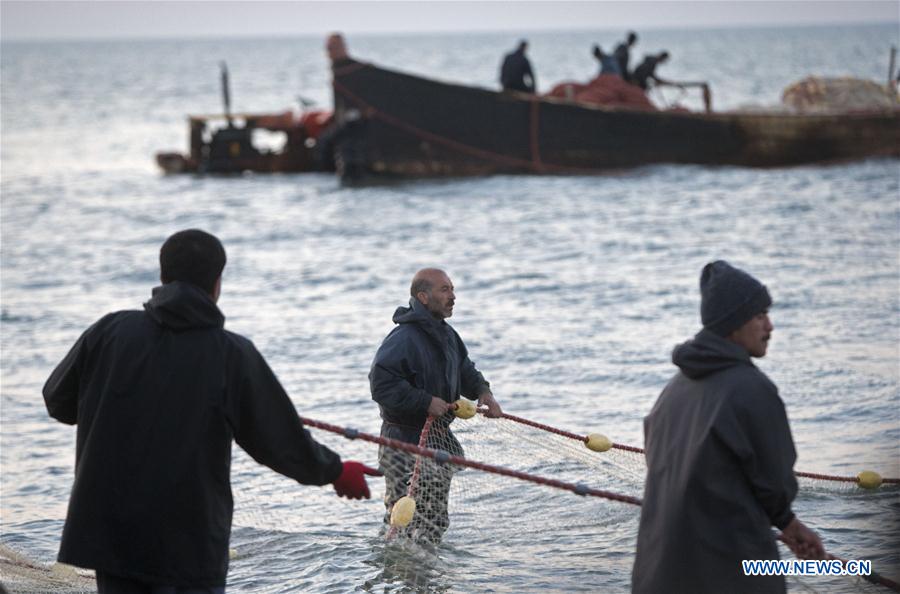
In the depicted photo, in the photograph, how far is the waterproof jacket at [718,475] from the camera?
357 cm

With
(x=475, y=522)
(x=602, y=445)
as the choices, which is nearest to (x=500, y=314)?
(x=475, y=522)

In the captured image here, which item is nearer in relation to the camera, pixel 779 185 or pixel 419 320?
pixel 419 320

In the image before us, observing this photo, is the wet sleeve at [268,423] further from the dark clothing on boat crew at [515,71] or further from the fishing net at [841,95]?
the fishing net at [841,95]

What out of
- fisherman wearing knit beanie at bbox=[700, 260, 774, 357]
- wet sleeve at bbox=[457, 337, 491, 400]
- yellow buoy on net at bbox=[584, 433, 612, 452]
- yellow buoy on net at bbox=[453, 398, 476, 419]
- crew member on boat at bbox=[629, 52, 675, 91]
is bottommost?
yellow buoy on net at bbox=[584, 433, 612, 452]

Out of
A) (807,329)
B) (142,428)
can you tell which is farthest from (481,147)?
(142,428)

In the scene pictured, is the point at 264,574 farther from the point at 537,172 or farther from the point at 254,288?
the point at 537,172

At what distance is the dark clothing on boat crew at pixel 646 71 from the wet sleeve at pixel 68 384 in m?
20.7

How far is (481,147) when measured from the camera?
82.3ft

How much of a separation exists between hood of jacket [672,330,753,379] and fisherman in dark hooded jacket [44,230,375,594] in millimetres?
1142

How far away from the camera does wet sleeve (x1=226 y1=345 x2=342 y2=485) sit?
374 cm

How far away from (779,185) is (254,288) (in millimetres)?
10749

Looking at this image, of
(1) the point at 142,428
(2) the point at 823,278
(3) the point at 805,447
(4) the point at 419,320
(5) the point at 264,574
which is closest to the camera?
(1) the point at 142,428

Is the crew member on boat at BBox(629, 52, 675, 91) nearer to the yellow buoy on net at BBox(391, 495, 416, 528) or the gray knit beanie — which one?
the yellow buoy on net at BBox(391, 495, 416, 528)

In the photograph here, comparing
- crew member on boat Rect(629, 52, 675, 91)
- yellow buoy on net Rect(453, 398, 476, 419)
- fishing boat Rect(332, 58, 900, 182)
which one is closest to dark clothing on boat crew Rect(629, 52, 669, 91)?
crew member on boat Rect(629, 52, 675, 91)
